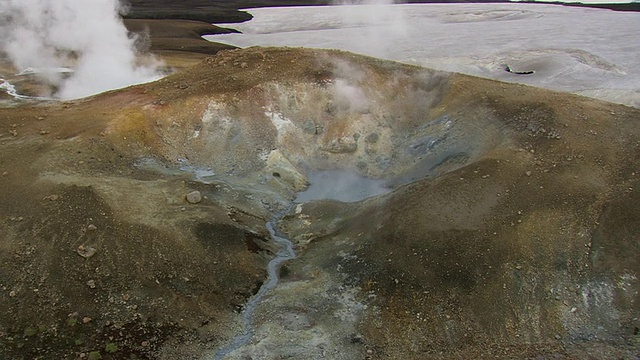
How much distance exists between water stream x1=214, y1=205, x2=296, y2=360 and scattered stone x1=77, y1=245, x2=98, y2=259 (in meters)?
5.91

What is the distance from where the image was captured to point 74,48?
42.4m

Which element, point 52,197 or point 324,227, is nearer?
point 52,197

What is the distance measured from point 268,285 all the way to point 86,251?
6.71 m

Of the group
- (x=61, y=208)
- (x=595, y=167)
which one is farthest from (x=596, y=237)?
(x=61, y=208)

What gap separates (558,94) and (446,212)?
12.7 m

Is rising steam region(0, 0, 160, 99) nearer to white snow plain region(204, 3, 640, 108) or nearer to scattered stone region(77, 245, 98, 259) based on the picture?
scattered stone region(77, 245, 98, 259)

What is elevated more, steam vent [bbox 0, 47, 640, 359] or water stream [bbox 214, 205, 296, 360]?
steam vent [bbox 0, 47, 640, 359]

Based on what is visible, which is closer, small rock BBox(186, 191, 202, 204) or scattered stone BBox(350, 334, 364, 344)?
scattered stone BBox(350, 334, 364, 344)

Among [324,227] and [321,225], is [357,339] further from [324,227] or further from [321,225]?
[321,225]

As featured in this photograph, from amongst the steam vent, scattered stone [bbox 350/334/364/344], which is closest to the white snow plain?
the steam vent

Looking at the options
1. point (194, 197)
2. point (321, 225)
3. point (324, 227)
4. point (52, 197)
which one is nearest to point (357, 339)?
point (324, 227)

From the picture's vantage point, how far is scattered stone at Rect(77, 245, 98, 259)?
1906 centimetres

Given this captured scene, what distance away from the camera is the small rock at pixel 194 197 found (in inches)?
909

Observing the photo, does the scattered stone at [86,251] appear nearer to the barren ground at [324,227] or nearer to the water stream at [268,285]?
the barren ground at [324,227]
